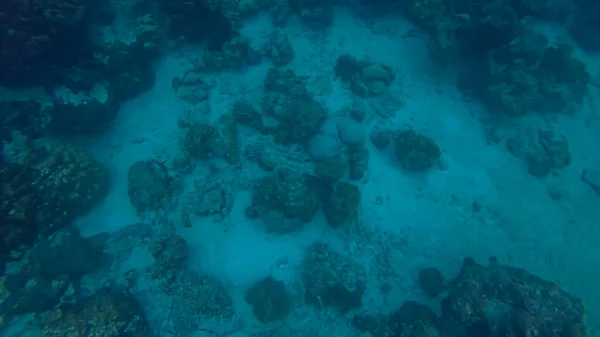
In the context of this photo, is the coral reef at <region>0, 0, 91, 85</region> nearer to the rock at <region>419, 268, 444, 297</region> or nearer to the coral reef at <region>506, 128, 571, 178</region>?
the rock at <region>419, 268, 444, 297</region>

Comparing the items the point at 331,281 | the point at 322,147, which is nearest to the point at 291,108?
the point at 322,147

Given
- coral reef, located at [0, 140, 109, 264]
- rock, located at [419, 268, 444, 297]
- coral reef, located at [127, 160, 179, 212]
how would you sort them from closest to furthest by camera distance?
1. coral reef, located at [0, 140, 109, 264]
2. rock, located at [419, 268, 444, 297]
3. coral reef, located at [127, 160, 179, 212]

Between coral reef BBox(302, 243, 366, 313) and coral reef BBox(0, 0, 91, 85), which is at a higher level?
coral reef BBox(0, 0, 91, 85)

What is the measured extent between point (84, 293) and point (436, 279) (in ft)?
25.3

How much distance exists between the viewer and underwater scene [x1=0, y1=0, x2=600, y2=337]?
748 cm

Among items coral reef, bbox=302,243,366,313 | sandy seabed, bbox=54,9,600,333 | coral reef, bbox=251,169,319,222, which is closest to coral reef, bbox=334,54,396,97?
sandy seabed, bbox=54,9,600,333

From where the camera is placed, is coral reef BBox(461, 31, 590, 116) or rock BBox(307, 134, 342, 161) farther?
coral reef BBox(461, 31, 590, 116)

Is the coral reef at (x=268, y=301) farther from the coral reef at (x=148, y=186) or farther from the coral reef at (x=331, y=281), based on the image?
the coral reef at (x=148, y=186)

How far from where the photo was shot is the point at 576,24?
12961 millimetres

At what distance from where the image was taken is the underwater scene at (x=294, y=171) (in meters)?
7.48

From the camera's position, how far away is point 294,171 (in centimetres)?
862

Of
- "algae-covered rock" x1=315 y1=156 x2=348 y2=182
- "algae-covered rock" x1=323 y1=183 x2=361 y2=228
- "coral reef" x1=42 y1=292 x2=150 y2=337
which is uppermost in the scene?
"algae-covered rock" x1=315 y1=156 x2=348 y2=182

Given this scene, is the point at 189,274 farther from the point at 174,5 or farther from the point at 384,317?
the point at 174,5

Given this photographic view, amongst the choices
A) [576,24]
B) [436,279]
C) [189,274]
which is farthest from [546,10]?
[189,274]
